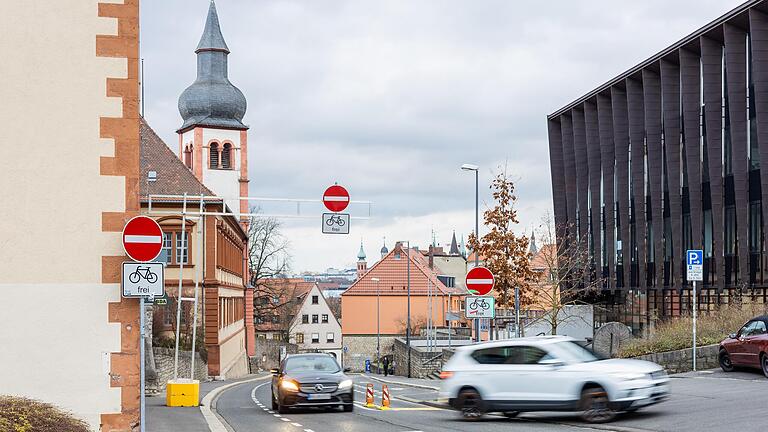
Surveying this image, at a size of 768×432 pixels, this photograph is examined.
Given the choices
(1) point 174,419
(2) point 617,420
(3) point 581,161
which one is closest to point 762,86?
(3) point 581,161

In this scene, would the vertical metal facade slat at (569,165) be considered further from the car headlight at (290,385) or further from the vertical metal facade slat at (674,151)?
the car headlight at (290,385)

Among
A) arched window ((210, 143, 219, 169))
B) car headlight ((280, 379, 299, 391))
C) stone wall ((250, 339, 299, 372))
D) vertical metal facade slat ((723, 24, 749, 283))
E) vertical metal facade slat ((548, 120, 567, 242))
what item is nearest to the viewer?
car headlight ((280, 379, 299, 391))

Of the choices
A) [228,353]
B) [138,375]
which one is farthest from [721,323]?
[228,353]

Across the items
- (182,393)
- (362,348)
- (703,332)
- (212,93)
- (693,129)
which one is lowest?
(362,348)

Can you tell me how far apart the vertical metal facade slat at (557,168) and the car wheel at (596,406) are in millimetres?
53902

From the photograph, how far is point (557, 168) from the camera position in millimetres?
72000

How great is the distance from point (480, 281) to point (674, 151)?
30256 mm

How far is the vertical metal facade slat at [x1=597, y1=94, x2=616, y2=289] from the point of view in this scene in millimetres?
62875

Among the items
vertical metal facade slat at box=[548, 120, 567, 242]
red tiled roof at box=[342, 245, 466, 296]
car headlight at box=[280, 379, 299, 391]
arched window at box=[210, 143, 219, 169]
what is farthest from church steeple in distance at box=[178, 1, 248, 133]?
car headlight at box=[280, 379, 299, 391]

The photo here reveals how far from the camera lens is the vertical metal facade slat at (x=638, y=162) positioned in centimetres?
5816

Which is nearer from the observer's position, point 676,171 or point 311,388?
point 311,388

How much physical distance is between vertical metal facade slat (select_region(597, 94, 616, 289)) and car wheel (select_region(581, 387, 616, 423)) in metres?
45.6

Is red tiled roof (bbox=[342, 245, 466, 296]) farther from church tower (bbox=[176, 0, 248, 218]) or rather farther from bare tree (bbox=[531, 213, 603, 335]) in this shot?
bare tree (bbox=[531, 213, 603, 335])

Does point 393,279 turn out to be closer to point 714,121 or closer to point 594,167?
point 594,167
